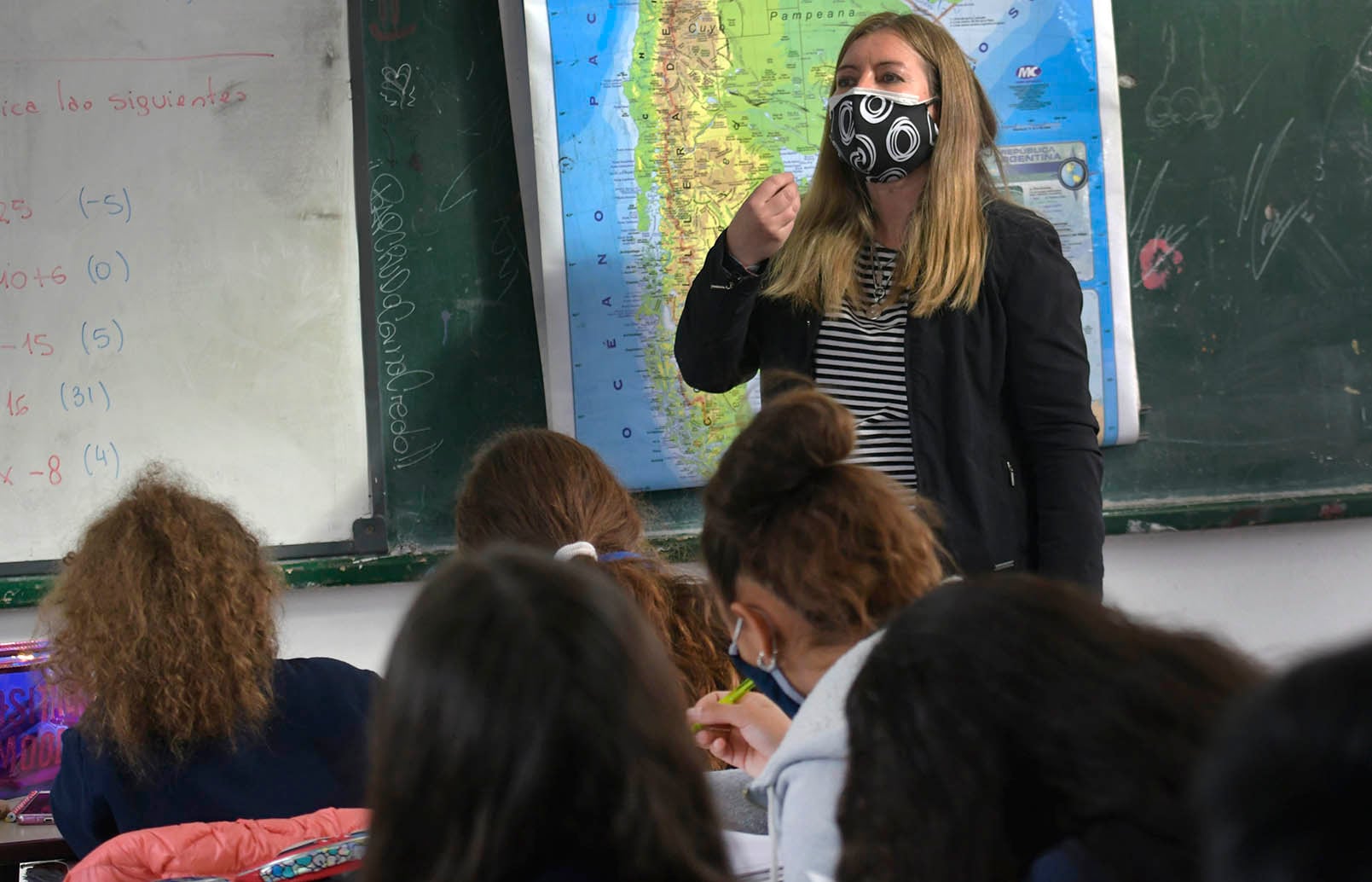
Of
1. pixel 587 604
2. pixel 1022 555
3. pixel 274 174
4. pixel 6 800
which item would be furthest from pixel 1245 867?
pixel 274 174

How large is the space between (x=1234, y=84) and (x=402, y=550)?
203 cm

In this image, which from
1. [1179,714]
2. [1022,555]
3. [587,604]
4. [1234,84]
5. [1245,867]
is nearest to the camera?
[1245,867]

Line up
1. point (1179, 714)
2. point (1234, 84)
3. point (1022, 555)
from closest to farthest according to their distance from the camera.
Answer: point (1179, 714), point (1022, 555), point (1234, 84)

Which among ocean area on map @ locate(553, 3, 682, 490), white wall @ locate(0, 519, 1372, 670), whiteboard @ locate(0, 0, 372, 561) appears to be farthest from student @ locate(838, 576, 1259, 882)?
white wall @ locate(0, 519, 1372, 670)

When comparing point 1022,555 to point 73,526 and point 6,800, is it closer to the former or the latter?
point 6,800

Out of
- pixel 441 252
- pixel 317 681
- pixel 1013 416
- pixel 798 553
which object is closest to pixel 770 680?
pixel 798 553

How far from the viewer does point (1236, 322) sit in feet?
9.30

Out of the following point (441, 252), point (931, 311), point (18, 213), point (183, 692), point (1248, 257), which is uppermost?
point (18, 213)

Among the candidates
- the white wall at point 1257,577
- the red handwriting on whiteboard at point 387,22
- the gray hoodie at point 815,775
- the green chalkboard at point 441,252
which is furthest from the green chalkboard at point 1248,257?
the gray hoodie at point 815,775

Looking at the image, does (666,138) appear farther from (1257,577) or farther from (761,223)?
(1257,577)

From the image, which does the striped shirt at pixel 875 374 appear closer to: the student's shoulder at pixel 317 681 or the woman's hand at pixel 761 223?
the woman's hand at pixel 761 223

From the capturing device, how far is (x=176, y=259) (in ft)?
8.60

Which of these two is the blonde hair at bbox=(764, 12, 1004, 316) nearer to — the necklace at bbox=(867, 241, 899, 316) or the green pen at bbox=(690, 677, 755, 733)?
the necklace at bbox=(867, 241, 899, 316)

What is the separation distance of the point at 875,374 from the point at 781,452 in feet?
2.22
